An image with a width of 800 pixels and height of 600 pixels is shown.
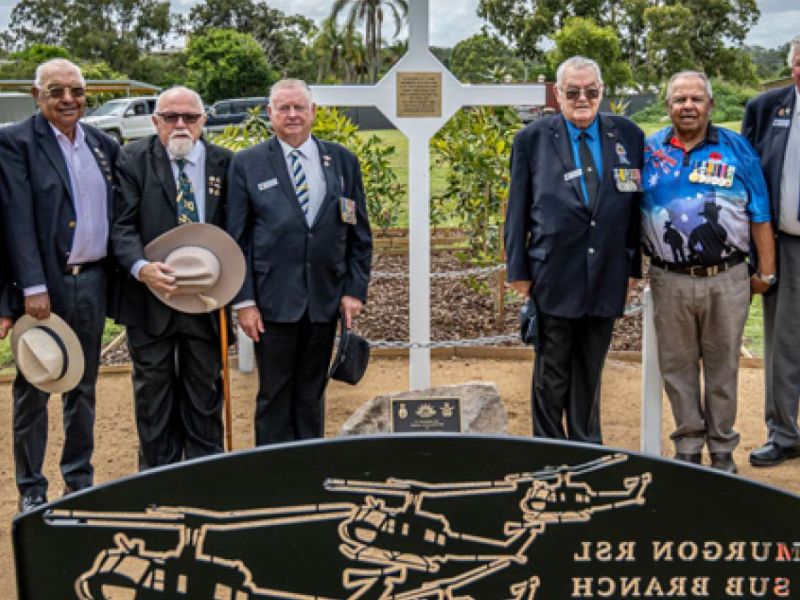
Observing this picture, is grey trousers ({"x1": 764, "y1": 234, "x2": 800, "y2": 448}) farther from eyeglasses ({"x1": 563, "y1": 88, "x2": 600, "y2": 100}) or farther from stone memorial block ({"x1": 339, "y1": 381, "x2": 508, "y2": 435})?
stone memorial block ({"x1": 339, "y1": 381, "x2": 508, "y2": 435})

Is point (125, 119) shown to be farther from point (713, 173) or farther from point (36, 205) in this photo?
point (713, 173)

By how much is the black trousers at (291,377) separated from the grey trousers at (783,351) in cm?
227

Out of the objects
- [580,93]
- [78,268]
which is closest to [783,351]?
[580,93]

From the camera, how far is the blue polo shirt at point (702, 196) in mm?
4262

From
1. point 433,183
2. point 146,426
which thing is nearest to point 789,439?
point 146,426

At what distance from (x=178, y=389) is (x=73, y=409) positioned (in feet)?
1.54

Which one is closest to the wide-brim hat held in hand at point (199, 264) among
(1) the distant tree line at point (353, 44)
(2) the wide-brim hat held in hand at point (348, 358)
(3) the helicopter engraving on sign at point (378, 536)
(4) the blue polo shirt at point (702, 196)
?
(2) the wide-brim hat held in hand at point (348, 358)

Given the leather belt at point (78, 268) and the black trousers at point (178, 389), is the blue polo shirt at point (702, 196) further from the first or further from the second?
the leather belt at point (78, 268)

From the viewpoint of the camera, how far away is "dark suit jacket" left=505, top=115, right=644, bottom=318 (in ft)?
A: 14.2

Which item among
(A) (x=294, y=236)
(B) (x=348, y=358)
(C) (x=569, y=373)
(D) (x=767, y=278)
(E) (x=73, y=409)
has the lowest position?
(E) (x=73, y=409)

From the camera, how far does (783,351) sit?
5039 millimetres

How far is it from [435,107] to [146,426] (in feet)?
8.03

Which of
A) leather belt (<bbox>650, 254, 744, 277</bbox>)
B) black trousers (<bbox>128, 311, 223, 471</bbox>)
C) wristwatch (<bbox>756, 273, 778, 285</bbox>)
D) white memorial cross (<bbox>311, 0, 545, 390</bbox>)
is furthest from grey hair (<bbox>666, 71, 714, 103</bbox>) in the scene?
black trousers (<bbox>128, 311, 223, 471</bbox>)

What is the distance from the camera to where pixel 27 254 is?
408 centimetres
